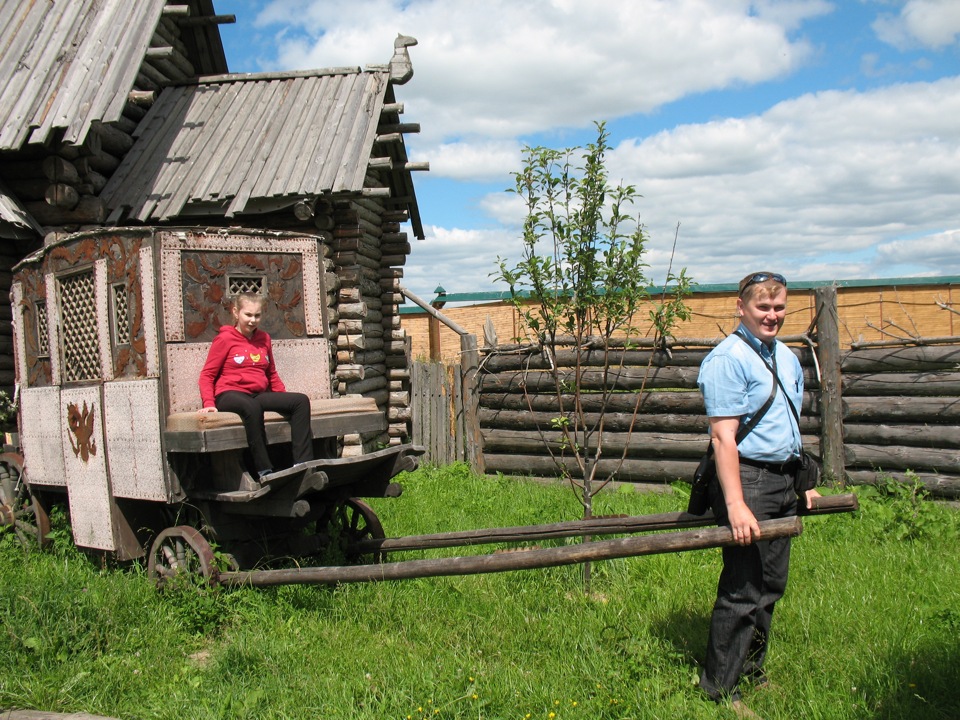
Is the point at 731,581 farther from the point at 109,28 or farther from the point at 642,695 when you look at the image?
the point at 109,28

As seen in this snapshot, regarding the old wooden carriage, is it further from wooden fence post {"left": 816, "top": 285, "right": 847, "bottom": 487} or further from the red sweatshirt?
wooden fence post {"left": 816, "top": 285, "right": 847, "bottom": 487}

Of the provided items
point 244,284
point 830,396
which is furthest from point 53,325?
point 830,396

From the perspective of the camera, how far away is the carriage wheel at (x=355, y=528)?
587cm

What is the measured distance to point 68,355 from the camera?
616 cm

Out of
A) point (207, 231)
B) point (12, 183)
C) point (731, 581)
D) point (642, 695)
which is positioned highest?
point (12, 183)

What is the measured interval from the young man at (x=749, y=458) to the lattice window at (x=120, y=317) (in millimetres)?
3875

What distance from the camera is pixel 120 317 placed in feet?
18.3

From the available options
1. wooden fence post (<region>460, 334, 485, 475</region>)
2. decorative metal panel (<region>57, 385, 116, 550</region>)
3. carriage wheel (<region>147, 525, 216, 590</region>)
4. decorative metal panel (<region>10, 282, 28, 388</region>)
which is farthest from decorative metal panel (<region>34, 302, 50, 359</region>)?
wooden fence post (<region>460, 334, 485, 475</region>)

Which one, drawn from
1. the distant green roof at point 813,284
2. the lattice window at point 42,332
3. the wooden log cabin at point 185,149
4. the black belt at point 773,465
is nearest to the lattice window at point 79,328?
the lattice window at point 42,332

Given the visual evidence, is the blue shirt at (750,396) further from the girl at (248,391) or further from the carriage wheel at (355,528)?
the carriage wheel at (355,528)

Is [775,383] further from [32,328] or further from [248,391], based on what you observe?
[32,328]

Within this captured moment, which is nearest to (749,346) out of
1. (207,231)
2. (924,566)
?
(924,566)

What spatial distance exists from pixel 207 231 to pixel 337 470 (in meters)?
1.85

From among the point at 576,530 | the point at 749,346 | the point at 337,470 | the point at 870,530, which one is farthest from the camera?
the point at 870,530
